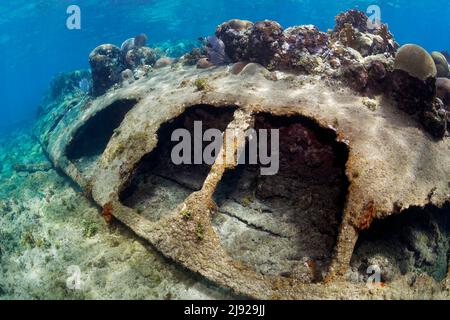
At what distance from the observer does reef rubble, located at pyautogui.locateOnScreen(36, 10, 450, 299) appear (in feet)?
15.8

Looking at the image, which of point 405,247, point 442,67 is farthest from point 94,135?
point 442,67

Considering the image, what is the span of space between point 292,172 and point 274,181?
388mm

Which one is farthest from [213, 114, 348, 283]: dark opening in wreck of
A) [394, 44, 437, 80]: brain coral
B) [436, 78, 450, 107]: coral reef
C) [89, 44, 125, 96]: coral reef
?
[89, 44, 125, 96]: coral reef

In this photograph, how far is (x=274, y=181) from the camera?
257 inches

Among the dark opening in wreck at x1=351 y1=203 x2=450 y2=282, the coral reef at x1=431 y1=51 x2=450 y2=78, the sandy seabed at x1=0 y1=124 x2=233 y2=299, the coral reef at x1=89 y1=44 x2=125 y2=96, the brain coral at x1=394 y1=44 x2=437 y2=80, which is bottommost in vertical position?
the sandy seabed at x1=0 y1=124 x2=233 y2=299

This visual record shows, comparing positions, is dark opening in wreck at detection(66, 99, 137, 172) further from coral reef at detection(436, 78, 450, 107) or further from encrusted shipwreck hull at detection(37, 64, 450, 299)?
coral reef at detection(436, 78, 450, 107)

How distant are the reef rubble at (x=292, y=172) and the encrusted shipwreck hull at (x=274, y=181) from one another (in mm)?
22

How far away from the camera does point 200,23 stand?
71062 millimetres

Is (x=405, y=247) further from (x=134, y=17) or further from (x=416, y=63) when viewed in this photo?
(x=134, y=17)

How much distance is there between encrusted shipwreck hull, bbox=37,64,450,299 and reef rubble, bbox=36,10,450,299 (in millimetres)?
22

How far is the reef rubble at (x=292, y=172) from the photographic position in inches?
190

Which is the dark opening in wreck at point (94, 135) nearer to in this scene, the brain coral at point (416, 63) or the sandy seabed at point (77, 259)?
the sandy seabed at point (77, 259)

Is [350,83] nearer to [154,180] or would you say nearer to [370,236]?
[370,236]
